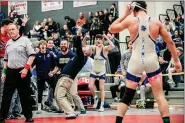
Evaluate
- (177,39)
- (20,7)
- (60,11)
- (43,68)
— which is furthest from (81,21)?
(43,68)

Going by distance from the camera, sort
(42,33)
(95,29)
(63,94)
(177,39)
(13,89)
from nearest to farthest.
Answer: (13,89) < (63,94) < (177,39) < (95,29) < (42,33)

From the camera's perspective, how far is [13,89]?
19.2 feet

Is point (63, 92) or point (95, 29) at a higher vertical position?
point (95, 29)

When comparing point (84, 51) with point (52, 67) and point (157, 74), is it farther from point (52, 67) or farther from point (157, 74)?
point (157, 74)

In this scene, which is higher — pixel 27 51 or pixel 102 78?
pixel 27 51

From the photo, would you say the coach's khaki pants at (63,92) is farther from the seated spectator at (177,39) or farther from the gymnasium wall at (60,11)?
the gymnasium wall at (60,11)

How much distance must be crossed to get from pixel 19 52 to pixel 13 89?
2.04ft

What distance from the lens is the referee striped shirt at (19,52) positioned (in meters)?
5.87

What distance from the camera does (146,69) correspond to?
440 cm

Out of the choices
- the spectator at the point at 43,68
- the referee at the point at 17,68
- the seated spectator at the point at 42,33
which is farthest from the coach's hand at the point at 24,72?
the seated spectator at the point at 42,33

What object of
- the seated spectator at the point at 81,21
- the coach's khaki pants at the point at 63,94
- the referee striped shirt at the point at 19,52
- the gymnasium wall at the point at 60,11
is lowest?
the coach's khaki pants at the point at 63,94

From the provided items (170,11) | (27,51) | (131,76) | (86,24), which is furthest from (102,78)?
(170,11)

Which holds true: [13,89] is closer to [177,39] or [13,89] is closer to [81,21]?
[177,39]

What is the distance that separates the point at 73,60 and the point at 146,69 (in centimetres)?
265
